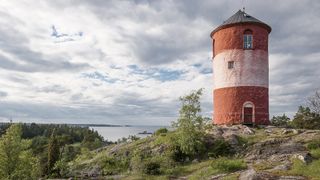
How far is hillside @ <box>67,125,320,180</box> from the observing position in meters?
20.2

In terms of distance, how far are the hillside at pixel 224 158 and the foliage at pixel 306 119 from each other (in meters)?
7.16

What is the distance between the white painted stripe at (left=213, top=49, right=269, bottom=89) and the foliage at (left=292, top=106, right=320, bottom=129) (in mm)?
6913

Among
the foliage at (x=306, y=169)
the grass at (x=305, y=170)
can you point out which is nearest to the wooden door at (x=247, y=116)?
the foliage at (x=306, y=169)

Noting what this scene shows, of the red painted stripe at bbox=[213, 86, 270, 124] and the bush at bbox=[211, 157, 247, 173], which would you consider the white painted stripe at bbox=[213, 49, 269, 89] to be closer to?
the red painted stripe at bbox=[213, 86, 270, 124]

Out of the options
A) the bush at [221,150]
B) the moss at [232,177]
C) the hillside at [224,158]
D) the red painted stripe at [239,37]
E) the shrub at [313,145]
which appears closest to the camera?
the moss at [232,177]

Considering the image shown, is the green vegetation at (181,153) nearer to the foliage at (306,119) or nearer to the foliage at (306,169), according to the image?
the foliage at (306,169)

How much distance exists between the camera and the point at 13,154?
2277cm

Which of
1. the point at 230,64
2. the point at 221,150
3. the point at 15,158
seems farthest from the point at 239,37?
the point at 15,158

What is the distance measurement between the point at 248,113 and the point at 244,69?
3.87 m

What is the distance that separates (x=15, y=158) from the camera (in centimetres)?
2272

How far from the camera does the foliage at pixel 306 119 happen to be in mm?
35406

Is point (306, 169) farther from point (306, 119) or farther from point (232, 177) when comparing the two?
point (306, 119)

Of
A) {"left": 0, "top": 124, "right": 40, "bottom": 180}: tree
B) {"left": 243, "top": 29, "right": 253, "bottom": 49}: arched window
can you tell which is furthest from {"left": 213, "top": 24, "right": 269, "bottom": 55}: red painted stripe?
{"left": 0, "top": 124, "right": 40, "bottom": 180}: tree

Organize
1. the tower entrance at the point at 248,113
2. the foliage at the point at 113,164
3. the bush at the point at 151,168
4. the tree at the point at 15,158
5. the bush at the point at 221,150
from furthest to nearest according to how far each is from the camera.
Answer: the tower entrance at the point at 248,113 < the foliage at the point at 113,164 < the bush at the point at 221,150 < the bush at the point at 151,168 < the tree at the point at 15,158
